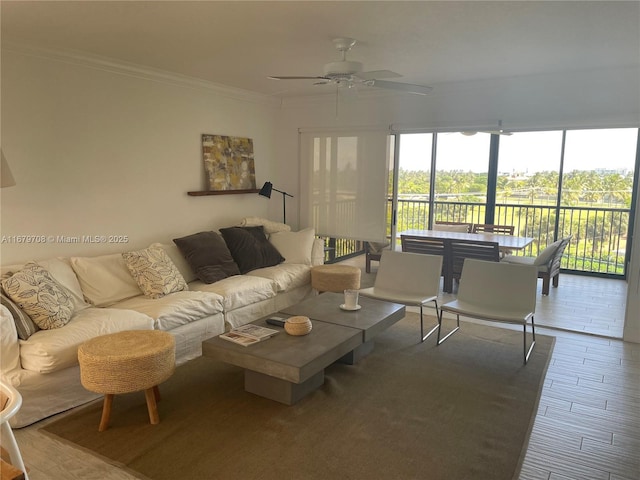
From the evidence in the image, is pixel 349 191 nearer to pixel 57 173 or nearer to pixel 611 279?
pixel 57 173

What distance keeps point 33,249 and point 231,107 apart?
260 cm

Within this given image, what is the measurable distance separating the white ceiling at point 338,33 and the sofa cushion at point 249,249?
1.63 m

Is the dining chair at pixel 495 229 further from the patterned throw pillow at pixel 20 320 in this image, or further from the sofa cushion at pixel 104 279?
the patterned throw pillow at pixel 20 320

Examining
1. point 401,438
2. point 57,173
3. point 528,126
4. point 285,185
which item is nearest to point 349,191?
point 285,185

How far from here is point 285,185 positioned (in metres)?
6.14

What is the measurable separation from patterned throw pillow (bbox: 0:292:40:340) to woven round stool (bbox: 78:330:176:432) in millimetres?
401

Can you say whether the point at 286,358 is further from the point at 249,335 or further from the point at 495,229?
the point at 495,229

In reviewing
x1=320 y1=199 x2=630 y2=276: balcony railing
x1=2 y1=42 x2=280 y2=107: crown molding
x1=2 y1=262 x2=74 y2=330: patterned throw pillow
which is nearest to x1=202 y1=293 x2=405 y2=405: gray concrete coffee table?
x1=2 y1=262 x2=74 y2=330: patterned throw pillow

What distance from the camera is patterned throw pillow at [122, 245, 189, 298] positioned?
3891mm

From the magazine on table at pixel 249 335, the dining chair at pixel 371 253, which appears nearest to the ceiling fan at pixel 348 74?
the magazine on table at pixel 249 335

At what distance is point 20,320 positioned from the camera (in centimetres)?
289

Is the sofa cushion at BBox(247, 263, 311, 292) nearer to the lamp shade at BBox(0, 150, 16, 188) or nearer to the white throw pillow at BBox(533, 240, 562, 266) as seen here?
the lamp shade at BBox(0, 150, 16, 188)

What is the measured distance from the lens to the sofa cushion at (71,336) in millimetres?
2764

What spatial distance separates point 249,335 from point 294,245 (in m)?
2.29
